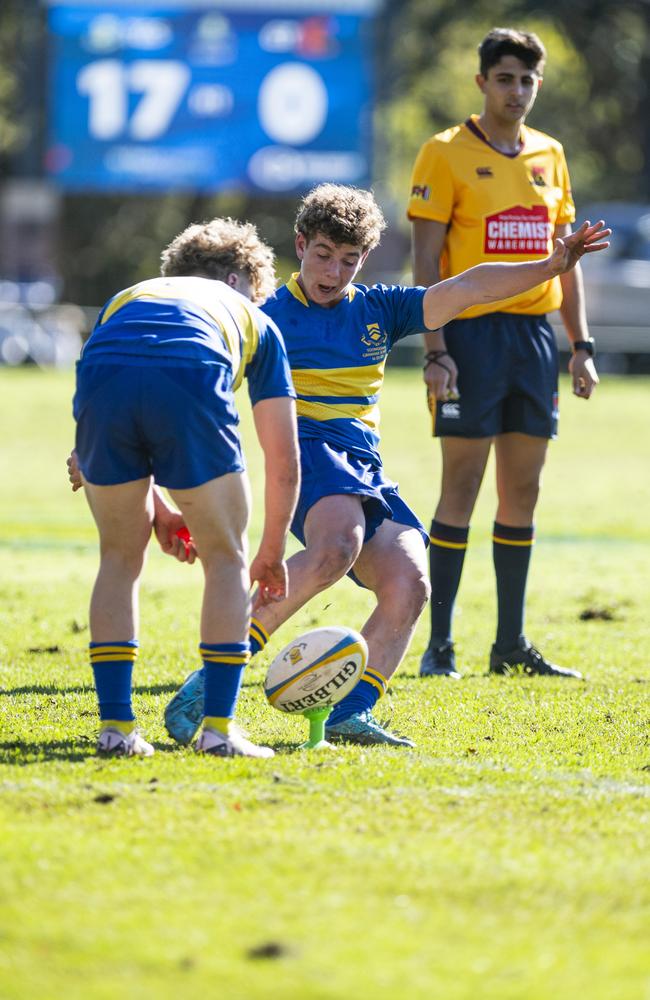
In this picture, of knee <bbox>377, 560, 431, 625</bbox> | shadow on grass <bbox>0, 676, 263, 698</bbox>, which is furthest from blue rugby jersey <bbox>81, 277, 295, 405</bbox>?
shadow on grass <bbox>0, 676, 263, 698</bbox>

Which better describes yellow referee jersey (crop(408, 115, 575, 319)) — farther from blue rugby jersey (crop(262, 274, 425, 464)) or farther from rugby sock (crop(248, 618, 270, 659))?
rugby sock (crop(248, 618, 270, 659))

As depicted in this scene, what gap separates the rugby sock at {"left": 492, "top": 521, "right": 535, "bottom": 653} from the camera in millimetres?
6820

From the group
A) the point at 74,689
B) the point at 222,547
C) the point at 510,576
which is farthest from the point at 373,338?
the point at 510,576

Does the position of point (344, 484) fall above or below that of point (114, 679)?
above

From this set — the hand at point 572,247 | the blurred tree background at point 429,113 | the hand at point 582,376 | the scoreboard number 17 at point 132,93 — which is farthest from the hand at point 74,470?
the blurred tree background at point 429,113

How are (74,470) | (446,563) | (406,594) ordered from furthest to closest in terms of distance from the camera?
(446,563) → (406,594) → (74,470)

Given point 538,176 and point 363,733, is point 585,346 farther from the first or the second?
point 363,733

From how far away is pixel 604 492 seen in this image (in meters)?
14.1

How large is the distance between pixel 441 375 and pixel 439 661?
3.89 ft

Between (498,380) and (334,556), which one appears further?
(498,380)

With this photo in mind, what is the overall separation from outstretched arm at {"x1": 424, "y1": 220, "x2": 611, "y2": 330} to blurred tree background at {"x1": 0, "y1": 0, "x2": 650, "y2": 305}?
32074 millimetres

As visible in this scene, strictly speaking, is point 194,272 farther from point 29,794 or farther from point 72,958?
point 72,958

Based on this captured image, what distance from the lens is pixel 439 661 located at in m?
6.69

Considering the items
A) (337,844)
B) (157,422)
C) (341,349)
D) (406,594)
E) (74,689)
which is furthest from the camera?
(74,689)
